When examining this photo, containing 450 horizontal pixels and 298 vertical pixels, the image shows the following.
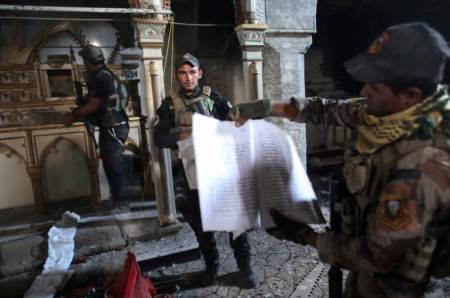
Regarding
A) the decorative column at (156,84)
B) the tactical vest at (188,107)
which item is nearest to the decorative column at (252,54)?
the decorative column at (156,84)

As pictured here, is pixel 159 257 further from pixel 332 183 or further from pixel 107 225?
pixel 332 183

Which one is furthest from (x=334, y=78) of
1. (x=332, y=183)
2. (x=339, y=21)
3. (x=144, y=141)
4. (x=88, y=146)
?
(x=332, y=183)

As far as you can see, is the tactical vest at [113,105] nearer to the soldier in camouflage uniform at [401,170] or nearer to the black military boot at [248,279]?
the black military boot at [248,279]

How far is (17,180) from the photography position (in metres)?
2.91

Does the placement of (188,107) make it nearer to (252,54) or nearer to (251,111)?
(251,111)

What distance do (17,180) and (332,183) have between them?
2904 millimetres

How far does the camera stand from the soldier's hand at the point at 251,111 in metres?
1.36

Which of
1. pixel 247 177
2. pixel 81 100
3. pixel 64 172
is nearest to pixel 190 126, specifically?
pixel 247 177

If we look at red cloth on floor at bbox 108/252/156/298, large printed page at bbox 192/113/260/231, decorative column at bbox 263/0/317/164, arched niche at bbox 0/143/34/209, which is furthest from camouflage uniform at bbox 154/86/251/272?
arched niche at bbox 0/143/34/209

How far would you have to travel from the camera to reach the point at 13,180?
290 cm

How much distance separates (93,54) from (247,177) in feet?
7.45

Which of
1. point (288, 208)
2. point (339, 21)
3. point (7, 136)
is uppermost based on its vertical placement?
point (339, 21)

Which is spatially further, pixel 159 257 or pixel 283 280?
pixel 159 257

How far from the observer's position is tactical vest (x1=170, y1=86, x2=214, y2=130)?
216 centimetres
